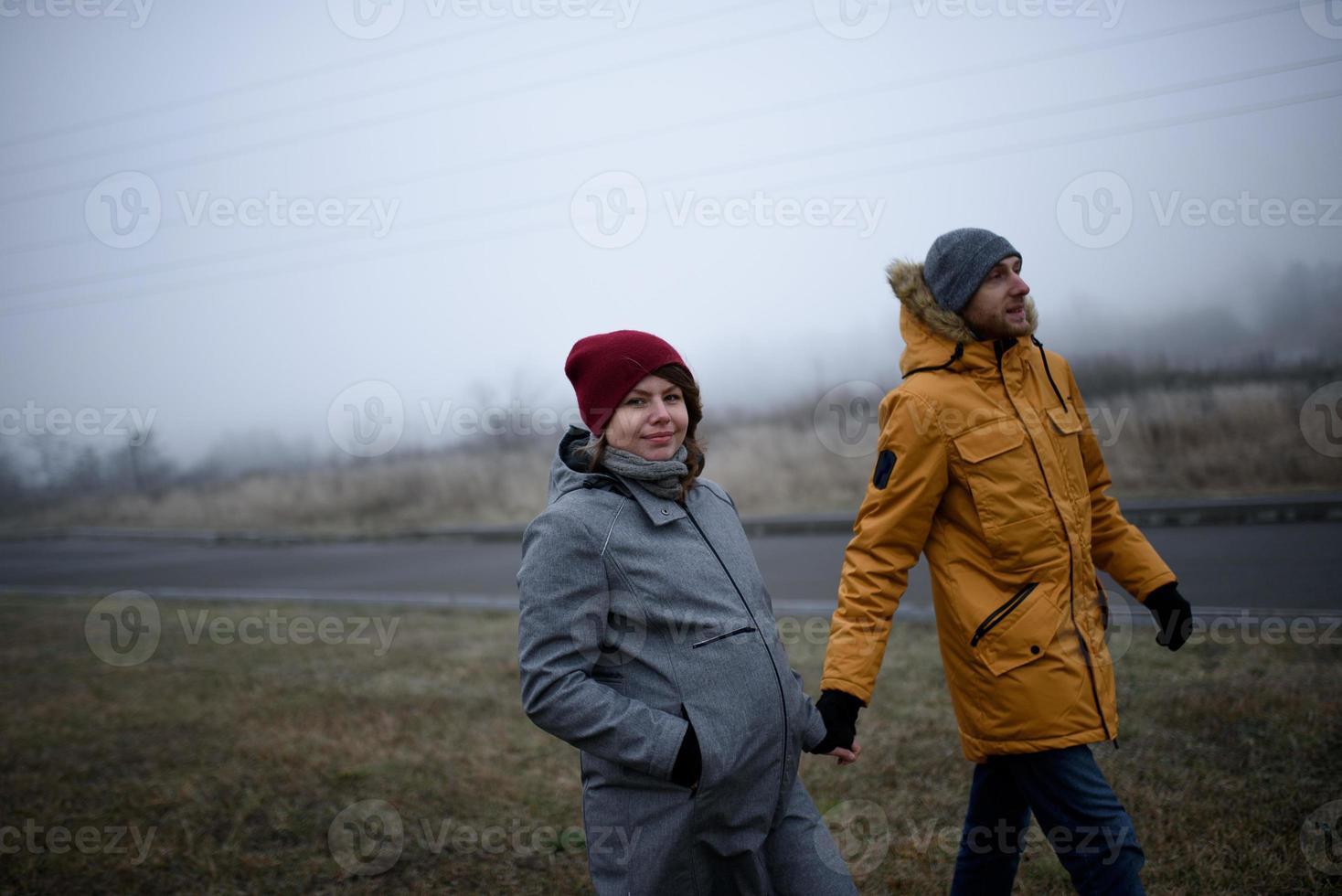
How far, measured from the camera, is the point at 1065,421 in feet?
8.33

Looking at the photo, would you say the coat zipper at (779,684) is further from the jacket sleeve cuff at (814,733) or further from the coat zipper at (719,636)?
the jacket sleeve cuff at (814,733)

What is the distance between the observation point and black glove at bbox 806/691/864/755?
7.44 feet

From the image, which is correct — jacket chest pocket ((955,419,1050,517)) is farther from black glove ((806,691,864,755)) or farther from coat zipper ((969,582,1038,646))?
black glove ((806,691,864,755))

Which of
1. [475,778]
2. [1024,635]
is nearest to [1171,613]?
[1024,635]

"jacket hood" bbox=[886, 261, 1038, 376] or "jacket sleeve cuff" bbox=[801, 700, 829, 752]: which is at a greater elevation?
"jacket hood" bbox=[886, 261, 1038, 376]

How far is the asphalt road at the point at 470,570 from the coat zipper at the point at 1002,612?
16.1 feet

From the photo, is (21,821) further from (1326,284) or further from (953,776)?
(1326,284)

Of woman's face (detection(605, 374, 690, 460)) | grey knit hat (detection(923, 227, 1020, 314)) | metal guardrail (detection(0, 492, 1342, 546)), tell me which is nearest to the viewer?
woman's face (detection(605, 374, 690, 460))

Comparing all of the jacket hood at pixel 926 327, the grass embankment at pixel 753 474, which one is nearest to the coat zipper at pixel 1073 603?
the jacket hood at pixel 926 327

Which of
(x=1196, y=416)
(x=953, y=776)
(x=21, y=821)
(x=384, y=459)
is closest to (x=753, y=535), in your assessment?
(x=1196, y=416)

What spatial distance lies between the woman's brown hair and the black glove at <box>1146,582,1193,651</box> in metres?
1.43

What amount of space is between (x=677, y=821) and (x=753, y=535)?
11.3 metres

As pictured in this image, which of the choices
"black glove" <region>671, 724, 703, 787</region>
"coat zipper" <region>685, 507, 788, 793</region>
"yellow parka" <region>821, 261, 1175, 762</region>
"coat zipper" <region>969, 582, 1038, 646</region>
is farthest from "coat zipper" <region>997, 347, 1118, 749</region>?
"black glove" <region>671, 724, 703, 787</region>

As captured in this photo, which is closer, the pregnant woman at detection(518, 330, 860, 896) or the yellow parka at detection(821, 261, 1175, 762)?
the pregnant woman at detection(518, 330, 860, 896)
